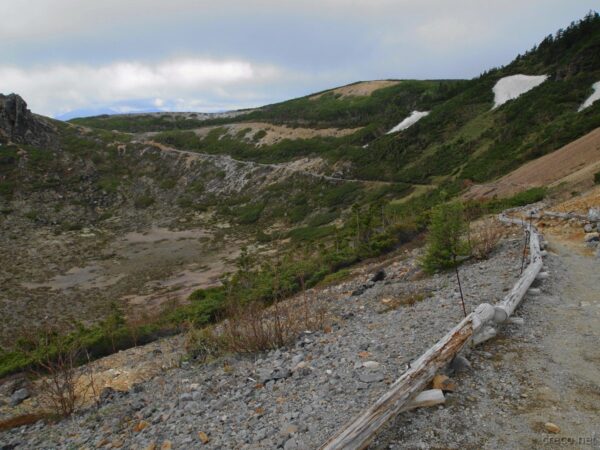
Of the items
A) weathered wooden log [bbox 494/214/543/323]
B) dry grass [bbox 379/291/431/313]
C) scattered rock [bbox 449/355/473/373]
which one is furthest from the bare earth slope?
scattered rock [bbox 449/355/473/373]

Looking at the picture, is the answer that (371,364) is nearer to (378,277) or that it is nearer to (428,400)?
(428,400)

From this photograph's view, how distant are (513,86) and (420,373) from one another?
2872 inches

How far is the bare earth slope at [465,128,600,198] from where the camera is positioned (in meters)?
26.4

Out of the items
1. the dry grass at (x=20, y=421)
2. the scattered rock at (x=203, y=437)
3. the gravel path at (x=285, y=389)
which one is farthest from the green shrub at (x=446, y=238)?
the dry grass at (x=20, y=421)

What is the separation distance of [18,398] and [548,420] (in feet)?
49.3

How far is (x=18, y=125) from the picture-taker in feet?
293

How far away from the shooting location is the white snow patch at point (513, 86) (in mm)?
63281

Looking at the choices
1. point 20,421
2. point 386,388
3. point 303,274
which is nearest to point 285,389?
point 386,388

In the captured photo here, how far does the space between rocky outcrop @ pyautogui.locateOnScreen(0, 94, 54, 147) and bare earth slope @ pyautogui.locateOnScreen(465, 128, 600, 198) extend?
9240 cm

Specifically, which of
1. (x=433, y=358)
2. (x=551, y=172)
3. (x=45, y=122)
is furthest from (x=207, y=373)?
(x=45, y=122)

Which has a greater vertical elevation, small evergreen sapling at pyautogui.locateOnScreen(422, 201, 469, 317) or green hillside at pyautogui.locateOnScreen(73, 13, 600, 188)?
green hillside at pyautogui.locateOnScreen(73, 13, 600, 188)

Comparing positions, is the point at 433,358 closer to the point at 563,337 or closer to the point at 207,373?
the point at 563,337

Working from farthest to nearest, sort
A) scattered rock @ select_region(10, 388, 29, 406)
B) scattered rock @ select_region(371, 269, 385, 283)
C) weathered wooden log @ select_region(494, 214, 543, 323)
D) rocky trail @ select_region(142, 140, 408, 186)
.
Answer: rocky trail @ select_region(142, 140, 408, 186) < scattered rock @ select_region(371, 269, 385, 283) < scattered rock @ select_region(10, 388, 29, 406) < weathered wooden log @ select_region(494, 214, 543, 323)

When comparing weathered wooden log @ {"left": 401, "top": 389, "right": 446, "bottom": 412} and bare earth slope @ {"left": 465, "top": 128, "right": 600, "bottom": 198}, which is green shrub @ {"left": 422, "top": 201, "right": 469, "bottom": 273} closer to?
weathered wooden log @ {"left": 401, "top": 389, "right": 446, "bottom": 412}
